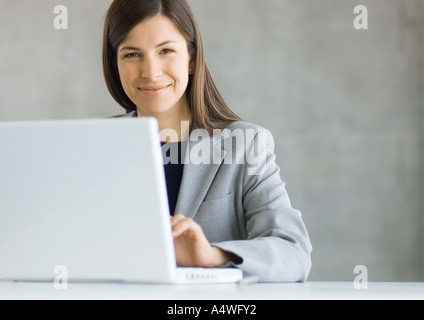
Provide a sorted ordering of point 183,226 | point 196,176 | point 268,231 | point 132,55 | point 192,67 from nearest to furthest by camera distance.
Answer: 1. point 183,226
2. point 268,231
3. point 196,176
4. point 132,55
5. point 192,67

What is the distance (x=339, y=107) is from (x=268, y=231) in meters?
2.58

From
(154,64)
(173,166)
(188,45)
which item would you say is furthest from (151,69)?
(173,166)

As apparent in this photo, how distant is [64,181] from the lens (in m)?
0.99

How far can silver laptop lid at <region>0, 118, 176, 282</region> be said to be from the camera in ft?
3.12

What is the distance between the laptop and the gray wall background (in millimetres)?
3085

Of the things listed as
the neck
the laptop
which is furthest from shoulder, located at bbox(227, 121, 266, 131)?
the laptop

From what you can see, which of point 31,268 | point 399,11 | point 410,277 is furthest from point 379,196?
point 31,268

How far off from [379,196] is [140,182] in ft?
10.7

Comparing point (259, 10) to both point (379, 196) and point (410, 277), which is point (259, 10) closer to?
point (379, 196)

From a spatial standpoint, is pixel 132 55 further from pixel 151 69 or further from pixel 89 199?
pixel 89 199

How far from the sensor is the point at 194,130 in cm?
193

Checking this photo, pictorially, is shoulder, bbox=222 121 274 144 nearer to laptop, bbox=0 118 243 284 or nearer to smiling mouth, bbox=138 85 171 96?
smiling mouth, bbox=138 85 171 96

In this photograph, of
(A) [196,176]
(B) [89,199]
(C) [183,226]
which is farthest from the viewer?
(A) [196,176]

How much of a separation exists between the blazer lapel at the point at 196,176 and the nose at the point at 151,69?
220 millimetres
